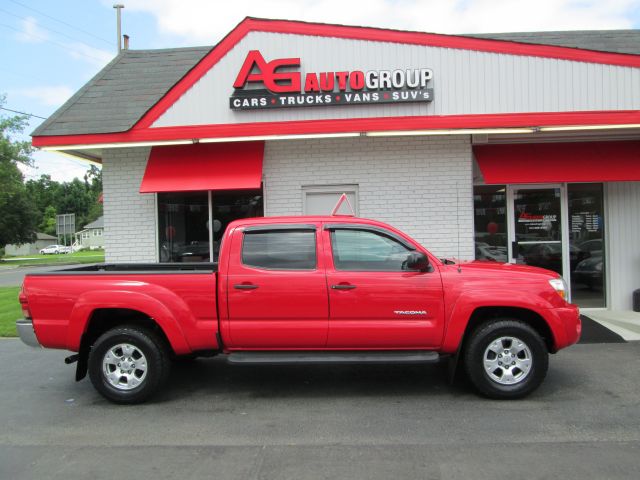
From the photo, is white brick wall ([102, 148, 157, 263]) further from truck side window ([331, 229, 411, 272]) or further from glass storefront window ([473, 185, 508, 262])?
glass storefront window ([473, 185, 508, 262])

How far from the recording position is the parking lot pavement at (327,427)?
3.86 m

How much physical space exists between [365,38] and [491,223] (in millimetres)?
4102

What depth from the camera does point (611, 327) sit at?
826 cm

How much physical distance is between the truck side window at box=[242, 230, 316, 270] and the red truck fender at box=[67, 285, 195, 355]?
2.73 ft

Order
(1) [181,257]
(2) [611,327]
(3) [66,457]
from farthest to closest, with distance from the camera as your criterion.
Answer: (1) [181,257] → (2) [611,327] → (3) [66,457]

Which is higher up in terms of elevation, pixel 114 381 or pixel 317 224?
pixel 317 224

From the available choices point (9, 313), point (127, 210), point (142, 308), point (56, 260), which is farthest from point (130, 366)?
point (56, 260)

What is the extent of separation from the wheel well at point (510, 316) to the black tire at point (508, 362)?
0.12 meters

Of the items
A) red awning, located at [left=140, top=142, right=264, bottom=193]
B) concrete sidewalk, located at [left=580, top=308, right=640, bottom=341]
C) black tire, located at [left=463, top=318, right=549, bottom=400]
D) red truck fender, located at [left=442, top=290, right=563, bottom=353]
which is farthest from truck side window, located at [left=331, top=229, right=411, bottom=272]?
concrete sidewalk, located at [left=580, top=308, right=640, bottom=341]

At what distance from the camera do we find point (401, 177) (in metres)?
9.30

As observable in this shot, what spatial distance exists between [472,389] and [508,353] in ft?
2.11

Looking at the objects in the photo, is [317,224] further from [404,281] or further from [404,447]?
[404,447]

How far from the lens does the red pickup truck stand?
16.9ft

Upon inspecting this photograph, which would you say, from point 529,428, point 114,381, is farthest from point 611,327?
point 114,381
